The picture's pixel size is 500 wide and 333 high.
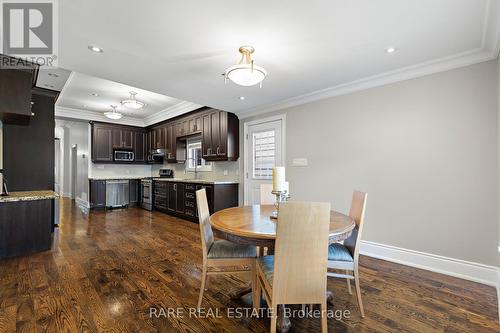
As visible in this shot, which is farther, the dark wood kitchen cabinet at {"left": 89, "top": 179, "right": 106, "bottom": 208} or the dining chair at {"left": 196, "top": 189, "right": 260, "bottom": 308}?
the dark wood kitchen cabinet at {"left": 89, "top": 179, "right": 106, "bottom": 208}

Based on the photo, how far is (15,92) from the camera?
287 cm

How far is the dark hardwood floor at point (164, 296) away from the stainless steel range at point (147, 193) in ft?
10.0

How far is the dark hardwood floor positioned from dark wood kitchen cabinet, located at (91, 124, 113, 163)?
12.2 feet

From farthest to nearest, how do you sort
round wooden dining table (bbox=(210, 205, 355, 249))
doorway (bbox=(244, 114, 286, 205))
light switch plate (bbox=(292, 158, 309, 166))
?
doorway (bbox=(244, 114, 286, 205)), light switch plate (bbox=(292, 158, 309, 166)), round wooden dining table (bbox=(210, 205, 355, 249))

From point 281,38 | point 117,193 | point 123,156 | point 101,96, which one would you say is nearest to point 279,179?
point 281,38

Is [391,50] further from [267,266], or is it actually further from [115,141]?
[115,141]

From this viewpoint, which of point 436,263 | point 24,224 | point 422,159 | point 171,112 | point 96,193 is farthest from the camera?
point 96,193

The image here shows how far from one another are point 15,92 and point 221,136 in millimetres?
3075

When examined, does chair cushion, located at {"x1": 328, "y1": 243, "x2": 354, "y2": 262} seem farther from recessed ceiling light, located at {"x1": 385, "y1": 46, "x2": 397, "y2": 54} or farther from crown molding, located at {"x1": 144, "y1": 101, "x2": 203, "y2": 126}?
crown molding, located at {"x1": 144, "y1": 101, "x2": 203, "y2": 126}

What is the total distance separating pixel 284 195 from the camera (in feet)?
6.86

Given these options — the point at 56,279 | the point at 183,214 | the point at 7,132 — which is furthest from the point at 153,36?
the point at 183,214

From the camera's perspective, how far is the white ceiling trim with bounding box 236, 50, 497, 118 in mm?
2391

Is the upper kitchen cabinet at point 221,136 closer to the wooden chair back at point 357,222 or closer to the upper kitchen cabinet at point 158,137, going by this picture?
the upper kitchen cabinet at point 158,137

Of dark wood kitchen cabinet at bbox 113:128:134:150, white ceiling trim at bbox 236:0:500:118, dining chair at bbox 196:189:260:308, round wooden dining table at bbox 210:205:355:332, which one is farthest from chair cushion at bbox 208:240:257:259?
dark wood kitchen cabinet at bbox 113:128:134:150
